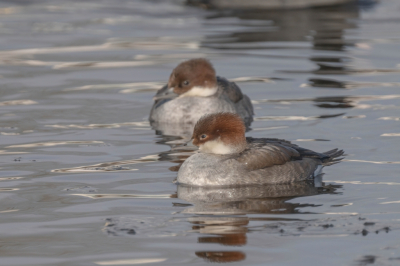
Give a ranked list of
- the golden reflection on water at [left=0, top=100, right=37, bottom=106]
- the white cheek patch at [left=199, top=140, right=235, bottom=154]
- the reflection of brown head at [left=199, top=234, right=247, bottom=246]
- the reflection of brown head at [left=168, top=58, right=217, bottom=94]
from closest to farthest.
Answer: the reflection of brown head at [left=199, top=234, right=247, bottom=246] → the white cheek patch at [left=199, top=140, right=235, bottom=154] → the reflection of brown head at [left=168, top=58, right=217, bottom=94] → the golden reflection on water at [left=0, top=100, right=37, bottom=106]

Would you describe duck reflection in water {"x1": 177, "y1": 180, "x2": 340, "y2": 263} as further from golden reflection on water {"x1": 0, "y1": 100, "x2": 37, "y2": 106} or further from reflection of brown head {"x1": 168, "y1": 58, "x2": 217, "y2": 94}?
golden reflection on water {"x1": 0, "y1": 100, "x2": 37, "y2": 106}

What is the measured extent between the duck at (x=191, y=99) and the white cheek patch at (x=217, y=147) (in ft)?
11.8

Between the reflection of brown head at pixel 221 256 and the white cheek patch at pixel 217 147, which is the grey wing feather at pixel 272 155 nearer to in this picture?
the white cheek patch at pixel 217 147

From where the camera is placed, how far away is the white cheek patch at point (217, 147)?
9156 mm

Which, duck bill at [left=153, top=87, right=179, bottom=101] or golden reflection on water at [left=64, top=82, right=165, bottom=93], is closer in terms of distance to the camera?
duck bill at [left=153, top=87, right=179, bottom=101]

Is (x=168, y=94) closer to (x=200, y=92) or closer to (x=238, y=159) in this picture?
(x=200, y=92)

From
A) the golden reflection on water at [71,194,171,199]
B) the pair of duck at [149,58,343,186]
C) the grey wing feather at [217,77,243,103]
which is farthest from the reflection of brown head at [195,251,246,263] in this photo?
the grey wing feather at [217,77,243,103]

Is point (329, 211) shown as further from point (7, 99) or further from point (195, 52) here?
point (195, 52)

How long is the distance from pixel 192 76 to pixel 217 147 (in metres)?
3.89

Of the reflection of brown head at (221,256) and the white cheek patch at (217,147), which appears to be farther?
the white cheek patch at (217,147)

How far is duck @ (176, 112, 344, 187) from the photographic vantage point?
9023 millimetres

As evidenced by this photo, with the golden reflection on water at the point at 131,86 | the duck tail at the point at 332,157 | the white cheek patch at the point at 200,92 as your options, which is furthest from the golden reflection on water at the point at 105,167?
the golden reflection on water at the point at 131,86

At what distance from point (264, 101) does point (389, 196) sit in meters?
6.21

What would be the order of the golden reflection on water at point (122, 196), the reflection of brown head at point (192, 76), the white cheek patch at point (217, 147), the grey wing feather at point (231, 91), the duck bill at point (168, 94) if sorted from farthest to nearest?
1. the grey wing feather at point (231, 91)
2. the duck bill at point (168, 94)
3. the reflection of brown head at point (192, 76)
4. the white cheek patch at point (217, 147)
5. the golden reflection on water at point (122, 196)
